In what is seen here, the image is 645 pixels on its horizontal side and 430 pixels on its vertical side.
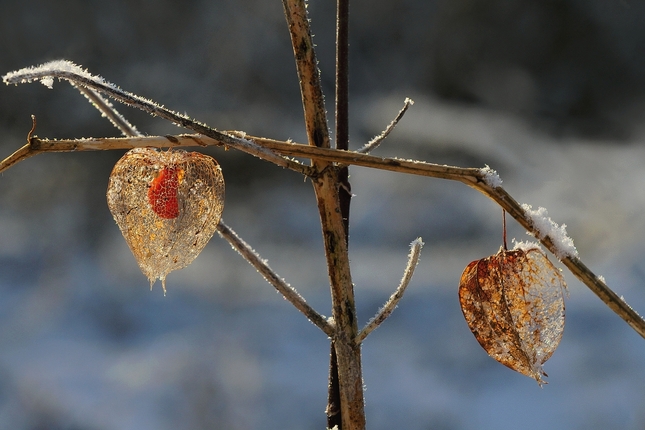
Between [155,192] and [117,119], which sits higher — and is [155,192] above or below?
below

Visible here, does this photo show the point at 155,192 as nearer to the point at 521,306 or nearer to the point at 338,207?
the point at 338,207

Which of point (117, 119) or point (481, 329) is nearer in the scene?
point (481, 329)

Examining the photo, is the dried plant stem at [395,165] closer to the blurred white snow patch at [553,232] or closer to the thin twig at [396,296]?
the blurred white snow patch at [553,232]

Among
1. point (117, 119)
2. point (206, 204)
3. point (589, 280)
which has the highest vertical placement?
point (117, 119)

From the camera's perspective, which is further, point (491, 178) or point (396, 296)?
point (396, 296)

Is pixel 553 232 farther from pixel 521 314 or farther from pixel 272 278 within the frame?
pixel 272 278

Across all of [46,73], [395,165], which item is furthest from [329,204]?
[46,73]

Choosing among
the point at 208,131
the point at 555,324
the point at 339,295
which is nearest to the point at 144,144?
the point at 208,131

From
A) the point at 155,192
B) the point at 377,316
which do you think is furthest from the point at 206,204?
the point at 377,316
